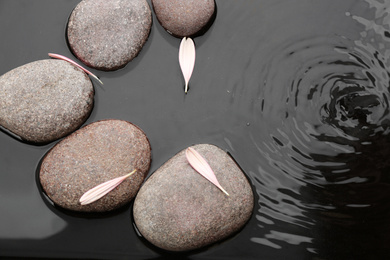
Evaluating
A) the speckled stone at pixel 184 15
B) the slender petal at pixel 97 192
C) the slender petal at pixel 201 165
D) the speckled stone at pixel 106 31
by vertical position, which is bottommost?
the slender petal at pixel 97 192

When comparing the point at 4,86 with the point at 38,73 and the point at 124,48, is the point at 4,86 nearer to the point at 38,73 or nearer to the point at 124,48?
the point at 38,73

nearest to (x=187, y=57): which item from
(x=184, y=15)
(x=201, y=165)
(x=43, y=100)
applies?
(x=184, y=15)

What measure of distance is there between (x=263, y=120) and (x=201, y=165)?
0.96 feet

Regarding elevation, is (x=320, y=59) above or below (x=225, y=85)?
above

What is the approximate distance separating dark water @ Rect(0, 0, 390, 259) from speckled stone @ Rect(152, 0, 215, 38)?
0.05 metres

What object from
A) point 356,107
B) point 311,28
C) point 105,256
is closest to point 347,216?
point 356,107

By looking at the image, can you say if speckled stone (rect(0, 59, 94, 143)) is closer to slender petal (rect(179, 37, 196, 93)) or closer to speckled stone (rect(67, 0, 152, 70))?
speckled stone (rect(67, 0, 152, 70))

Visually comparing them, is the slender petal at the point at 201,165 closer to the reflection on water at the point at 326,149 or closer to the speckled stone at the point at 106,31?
the reflection on water at the point at 326,149

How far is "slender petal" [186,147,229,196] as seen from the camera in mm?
1386

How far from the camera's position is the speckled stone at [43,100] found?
140 cm

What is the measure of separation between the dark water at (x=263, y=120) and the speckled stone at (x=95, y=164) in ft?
0.23

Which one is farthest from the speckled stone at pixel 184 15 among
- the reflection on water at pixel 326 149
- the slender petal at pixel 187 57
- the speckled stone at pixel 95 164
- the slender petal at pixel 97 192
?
the slender petal at pixel 97 192

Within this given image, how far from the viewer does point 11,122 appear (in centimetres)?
141

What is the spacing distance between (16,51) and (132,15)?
46cm
